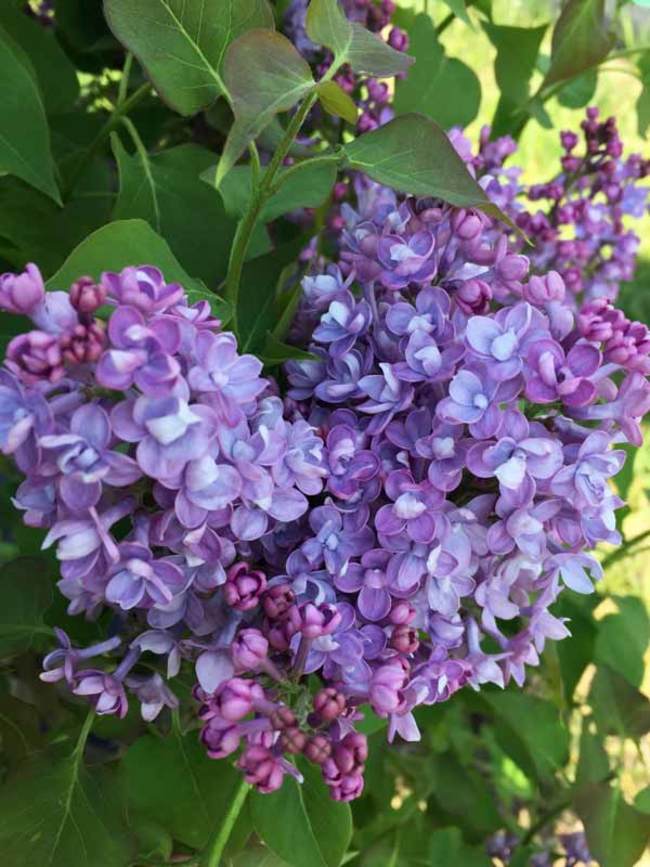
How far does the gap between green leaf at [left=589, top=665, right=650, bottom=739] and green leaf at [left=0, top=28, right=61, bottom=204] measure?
0.53m

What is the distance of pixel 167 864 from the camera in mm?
524

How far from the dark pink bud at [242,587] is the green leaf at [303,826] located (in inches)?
6.8

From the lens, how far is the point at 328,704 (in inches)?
16.0

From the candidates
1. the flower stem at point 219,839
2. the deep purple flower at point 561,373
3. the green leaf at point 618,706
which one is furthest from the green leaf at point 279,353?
the green leaf at point 618,706

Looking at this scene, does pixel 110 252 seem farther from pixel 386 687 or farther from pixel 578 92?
pixel 578 92

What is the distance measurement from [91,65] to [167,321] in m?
0.53

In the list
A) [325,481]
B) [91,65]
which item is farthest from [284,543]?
[91,65]

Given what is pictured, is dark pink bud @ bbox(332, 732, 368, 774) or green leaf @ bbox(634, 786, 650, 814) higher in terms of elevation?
dark pink bud @ bbox(332, 732, 368, 774)

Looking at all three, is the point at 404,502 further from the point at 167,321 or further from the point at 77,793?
the point at 77,793

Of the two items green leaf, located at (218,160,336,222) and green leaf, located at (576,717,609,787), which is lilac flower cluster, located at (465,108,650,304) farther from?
green leaf, located at (576,717,609,787)

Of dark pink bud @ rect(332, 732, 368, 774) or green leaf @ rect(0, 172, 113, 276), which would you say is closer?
dark pink bud @ rect(332, 732, 368, 774)

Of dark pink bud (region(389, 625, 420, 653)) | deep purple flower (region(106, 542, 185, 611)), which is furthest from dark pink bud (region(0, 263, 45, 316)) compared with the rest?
dark pink bud (region(389, 625, 420, 653))

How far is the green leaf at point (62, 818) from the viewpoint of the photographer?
494 mm

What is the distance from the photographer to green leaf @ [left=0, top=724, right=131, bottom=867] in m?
0.49
